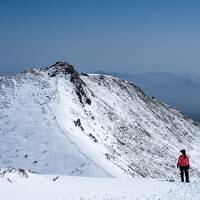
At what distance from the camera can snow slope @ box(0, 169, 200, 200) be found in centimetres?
2138

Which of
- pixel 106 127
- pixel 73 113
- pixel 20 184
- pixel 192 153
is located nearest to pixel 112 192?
pixel 20 184

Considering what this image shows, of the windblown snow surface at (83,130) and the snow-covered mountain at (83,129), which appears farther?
the snow-covered mountain at (83,129)

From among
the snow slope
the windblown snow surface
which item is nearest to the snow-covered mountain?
the windblown snow surface

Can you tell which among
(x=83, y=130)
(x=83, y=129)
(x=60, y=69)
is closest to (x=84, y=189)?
(x=83, y=130)

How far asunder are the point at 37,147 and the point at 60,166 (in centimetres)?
469

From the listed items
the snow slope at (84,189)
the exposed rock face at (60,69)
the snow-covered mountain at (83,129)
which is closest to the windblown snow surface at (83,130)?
the snow-covered mountain at (83,129)

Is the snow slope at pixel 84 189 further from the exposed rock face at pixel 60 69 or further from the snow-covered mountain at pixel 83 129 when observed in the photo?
the exposed rock face at pixel 60 69

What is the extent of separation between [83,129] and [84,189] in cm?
2319

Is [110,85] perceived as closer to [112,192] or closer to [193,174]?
[193,174]

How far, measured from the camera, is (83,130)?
152 feet

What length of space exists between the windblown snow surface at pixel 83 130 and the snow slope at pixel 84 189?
2.48 ft

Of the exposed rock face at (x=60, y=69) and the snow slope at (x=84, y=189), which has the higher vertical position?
the exposed rock face at (x=60, y=69)

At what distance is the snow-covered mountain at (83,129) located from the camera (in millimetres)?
38188

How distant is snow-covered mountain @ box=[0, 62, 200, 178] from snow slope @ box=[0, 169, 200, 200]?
8.32m
